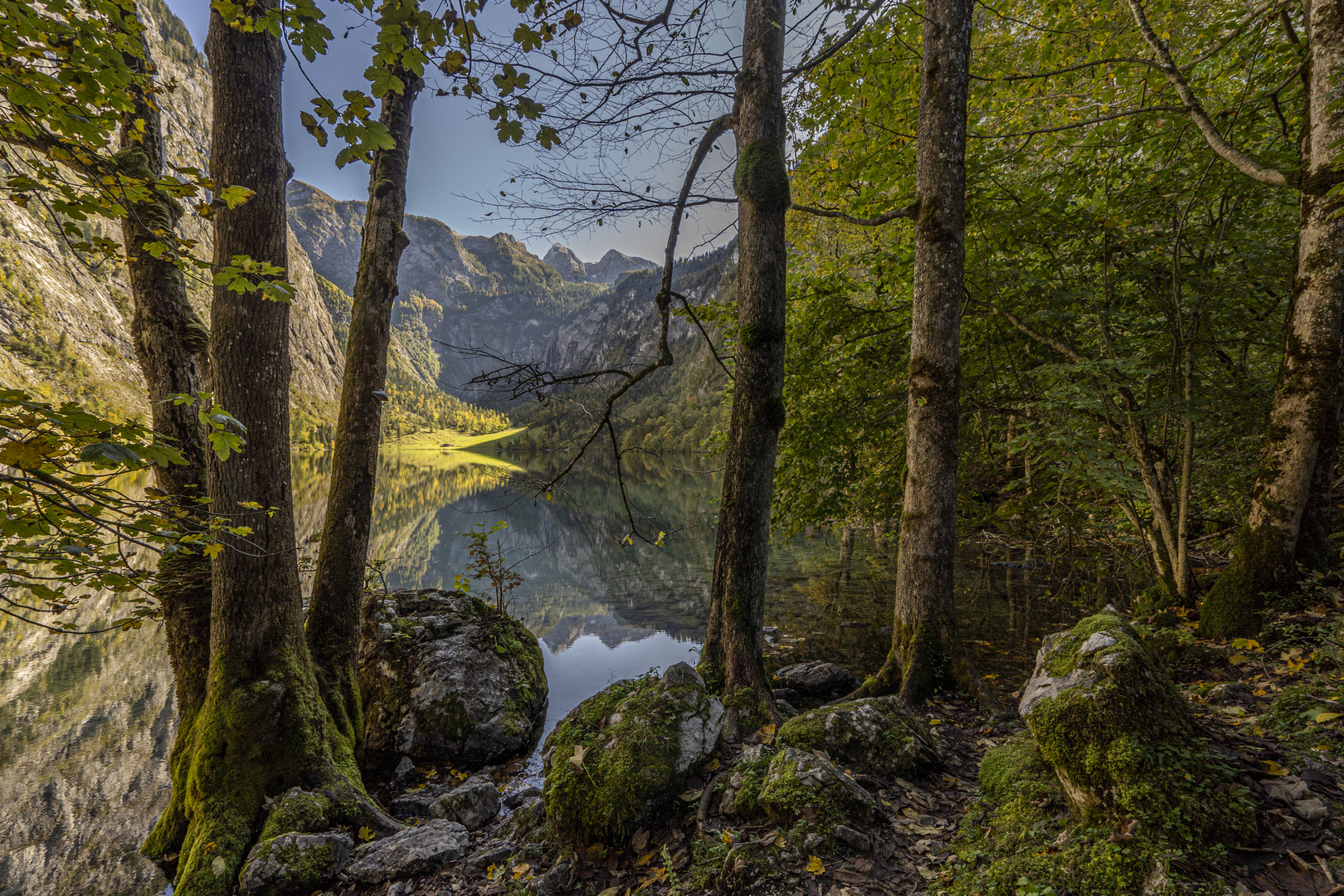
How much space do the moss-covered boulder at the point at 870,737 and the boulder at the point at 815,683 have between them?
2212 mm

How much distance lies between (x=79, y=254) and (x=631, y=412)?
345 ft

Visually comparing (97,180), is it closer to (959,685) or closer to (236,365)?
(236,365)

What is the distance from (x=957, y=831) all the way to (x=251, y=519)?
16.9 ft

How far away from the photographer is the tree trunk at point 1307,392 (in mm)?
4117

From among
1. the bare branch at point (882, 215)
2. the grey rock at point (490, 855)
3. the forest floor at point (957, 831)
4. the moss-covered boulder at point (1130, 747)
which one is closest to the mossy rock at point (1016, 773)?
the forest floor at point (957, 831)

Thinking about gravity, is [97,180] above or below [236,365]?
above

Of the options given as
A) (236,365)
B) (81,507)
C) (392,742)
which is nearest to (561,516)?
(392,742)

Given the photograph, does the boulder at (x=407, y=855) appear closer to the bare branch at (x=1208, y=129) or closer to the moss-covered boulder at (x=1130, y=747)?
the moss-covered boulder at (x=1130, y=747)

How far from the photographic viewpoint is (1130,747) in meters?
2.15

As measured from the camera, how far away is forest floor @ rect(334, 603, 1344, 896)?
192 centimetres

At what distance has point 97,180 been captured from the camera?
255cm

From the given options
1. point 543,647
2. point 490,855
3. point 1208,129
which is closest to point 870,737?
point 490,855

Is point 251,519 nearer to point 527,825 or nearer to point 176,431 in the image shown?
point 176,431

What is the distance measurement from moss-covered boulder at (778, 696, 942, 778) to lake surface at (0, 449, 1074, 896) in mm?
1944
